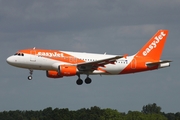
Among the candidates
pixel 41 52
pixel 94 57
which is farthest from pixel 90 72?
pixel 41 52

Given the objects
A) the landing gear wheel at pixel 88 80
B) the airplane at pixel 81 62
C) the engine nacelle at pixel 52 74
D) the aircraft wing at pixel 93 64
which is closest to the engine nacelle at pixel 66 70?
the airplane at pixel 81 62

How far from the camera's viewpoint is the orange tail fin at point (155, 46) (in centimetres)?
11019

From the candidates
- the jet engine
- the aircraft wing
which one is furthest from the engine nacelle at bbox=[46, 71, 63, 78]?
the aircraft wing

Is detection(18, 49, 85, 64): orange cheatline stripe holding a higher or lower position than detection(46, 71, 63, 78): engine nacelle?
higher

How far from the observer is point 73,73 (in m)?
100

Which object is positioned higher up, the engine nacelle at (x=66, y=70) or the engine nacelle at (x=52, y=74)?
the engine nacelle at (x=52, y=74)

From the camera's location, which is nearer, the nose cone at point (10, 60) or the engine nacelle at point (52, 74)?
the nose cone at point (10, 60)

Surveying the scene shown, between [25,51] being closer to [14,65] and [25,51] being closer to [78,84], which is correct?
[14,65]

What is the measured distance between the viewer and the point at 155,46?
11250cm

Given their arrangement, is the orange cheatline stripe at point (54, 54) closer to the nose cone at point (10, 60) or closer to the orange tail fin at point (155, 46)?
the nose cone at point (10, 60)

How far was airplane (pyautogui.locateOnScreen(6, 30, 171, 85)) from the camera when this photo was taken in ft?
328

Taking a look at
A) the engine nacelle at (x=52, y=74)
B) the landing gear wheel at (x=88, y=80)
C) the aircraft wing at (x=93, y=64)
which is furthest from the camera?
the landing gear wheel at (x=88, y=80)

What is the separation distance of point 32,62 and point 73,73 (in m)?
6.31

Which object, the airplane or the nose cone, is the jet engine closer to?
the airplane
